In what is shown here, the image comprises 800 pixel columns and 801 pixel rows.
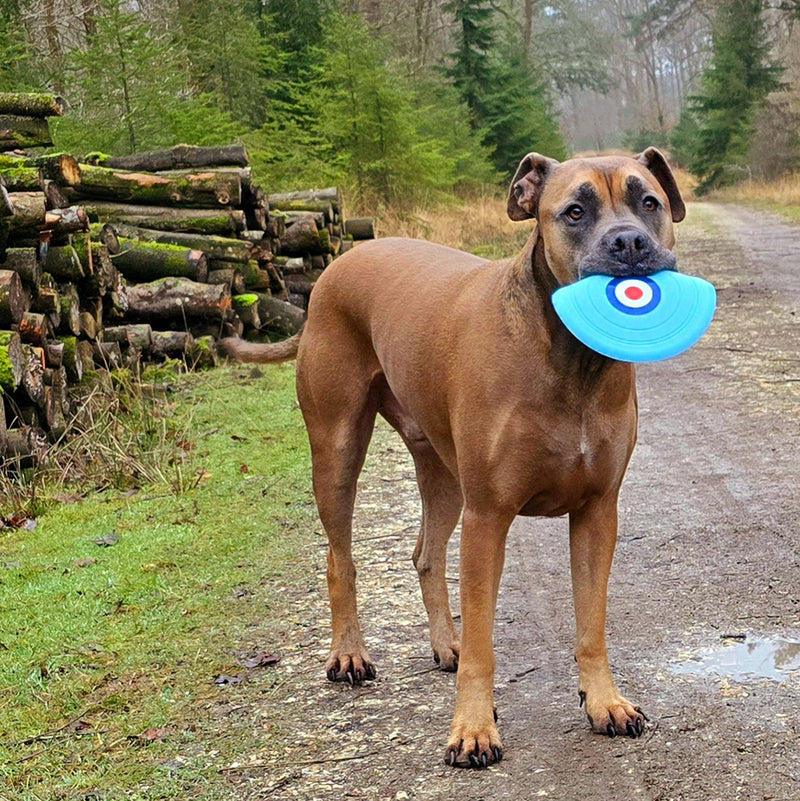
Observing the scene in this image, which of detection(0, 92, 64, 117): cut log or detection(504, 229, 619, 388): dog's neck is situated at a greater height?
detection(0, 92, 64, 117): cut log

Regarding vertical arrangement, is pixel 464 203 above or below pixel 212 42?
below

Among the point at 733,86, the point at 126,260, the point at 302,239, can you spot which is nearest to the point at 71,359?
the point at 126,260

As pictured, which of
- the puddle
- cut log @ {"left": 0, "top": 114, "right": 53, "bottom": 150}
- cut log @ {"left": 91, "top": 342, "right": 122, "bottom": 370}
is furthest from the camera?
cut log @ {"left": 0, "top": 114, "right": 53, "bottom": 150}

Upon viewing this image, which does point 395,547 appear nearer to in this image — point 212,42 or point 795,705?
point 795,705

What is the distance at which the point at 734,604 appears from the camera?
4.71 meters

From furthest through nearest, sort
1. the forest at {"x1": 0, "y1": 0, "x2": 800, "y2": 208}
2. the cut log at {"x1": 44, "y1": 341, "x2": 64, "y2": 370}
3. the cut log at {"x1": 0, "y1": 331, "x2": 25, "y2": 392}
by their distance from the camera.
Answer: the forest at {"x1": 0, "y1": 0, "x2": 800, "y2": 208} → the cut log at {"x1": 44, "y1": 341, "x2": 64, "y2": 370} → the cut log at {"x1": 0, "y1": 331, "x2": 25, "y2": 392}

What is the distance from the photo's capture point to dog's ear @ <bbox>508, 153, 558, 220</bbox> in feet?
12.4

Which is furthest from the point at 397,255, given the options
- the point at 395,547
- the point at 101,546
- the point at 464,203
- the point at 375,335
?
the point at 464,203

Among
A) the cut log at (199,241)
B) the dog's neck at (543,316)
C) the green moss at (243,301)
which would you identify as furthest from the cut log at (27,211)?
the dog's neck at (543,316)

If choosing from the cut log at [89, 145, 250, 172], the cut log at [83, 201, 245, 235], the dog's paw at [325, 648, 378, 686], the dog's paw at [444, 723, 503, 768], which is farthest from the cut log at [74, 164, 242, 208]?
the dog's paw at [444, 723, 503, 768]

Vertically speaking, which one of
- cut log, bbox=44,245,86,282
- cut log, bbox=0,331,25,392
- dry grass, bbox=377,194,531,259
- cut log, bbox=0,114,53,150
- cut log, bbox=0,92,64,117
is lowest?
dry grass, bbox=377,194,531,259

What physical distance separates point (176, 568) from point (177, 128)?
12523 millimetres

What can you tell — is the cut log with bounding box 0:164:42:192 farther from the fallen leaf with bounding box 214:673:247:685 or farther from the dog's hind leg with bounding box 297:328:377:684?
the fallen leaf with bounding box 214:673:247:685

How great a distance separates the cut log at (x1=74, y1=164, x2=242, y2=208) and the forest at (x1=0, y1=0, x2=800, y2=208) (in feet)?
10.3
